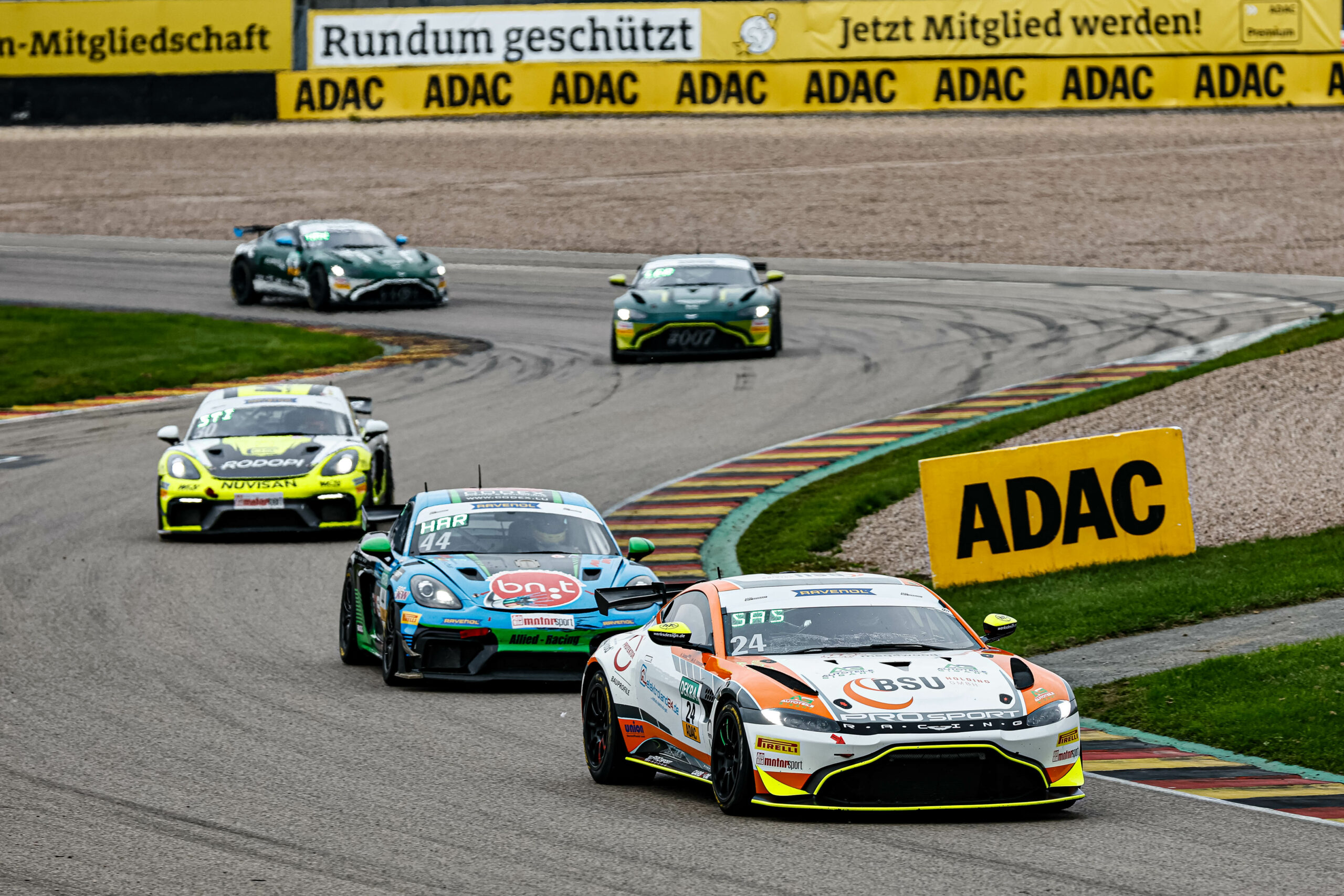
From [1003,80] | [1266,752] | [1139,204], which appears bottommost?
[1266,752]

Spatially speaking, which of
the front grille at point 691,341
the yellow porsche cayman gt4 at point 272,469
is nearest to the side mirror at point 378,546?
the yellow porsche cayman gt4 at point 272,469

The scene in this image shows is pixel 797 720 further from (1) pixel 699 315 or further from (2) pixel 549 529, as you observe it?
(1) pixel 699 315

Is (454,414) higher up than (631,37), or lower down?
lower down

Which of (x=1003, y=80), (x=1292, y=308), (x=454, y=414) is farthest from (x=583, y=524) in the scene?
(x=1003, y=80)

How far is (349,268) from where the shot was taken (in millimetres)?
34469

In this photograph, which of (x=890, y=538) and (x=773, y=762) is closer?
(x=773, y=762)

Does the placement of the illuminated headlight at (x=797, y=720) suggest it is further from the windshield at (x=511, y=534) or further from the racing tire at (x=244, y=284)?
the racing tire at (x=244, y=284)

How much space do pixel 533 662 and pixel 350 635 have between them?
1.82 metres

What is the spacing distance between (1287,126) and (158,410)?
2806 cm

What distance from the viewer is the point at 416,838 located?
866 centimetres

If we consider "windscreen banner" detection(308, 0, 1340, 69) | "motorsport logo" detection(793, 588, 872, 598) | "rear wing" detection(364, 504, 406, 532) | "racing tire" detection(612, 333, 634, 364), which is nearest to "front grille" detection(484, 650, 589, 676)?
"rear wing" detection(364, 504, 406, 532)

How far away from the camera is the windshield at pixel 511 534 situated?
560 inches

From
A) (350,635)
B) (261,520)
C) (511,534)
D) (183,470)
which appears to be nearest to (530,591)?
(511,534)

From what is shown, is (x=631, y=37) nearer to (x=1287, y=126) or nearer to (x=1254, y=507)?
(x=1287, y=126)
